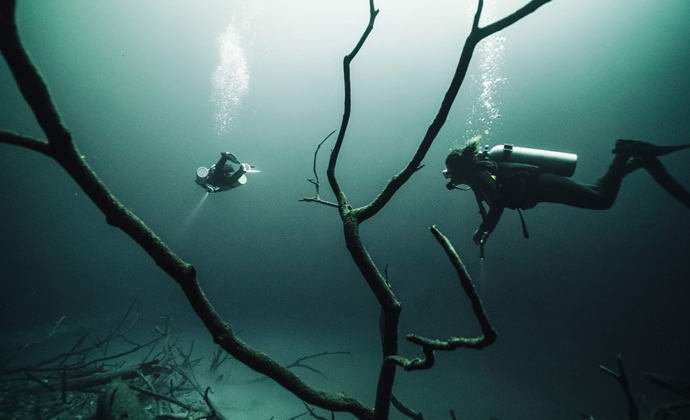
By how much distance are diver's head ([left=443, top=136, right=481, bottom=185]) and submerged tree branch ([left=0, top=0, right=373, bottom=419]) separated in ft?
12.6

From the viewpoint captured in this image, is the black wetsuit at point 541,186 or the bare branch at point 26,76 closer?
the bare branch at point 26,76

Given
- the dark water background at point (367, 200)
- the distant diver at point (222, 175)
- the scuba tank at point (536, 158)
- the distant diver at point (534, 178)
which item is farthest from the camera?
the dark water background at point (367, 200)

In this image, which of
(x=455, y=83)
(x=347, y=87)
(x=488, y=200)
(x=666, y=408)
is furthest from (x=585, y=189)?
(x=347, y=87)

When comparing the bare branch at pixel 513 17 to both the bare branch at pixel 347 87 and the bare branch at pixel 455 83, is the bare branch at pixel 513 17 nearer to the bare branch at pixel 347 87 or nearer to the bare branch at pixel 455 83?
the bare branch at pixel 455 83

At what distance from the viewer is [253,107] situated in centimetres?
2842

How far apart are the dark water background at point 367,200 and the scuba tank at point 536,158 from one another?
10580 mm

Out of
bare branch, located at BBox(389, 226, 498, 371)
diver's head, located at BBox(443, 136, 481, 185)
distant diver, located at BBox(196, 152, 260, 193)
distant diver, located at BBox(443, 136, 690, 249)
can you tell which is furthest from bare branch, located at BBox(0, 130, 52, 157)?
distant diver, located at BBox(196, 152, 260, 193)

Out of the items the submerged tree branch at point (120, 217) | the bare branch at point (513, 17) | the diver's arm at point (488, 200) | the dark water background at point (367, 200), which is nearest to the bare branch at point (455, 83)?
the bare branch at point (513, 17)

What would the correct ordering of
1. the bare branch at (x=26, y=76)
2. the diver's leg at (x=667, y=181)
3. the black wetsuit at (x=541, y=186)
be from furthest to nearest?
the black wetsuit at (x=541, y=186) < the diver's leg at (x=667, y=181) < the bare branch at (x=26, y=76)

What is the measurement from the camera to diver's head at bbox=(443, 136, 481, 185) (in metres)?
4.53

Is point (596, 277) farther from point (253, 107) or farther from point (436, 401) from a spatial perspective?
point (253, 107)

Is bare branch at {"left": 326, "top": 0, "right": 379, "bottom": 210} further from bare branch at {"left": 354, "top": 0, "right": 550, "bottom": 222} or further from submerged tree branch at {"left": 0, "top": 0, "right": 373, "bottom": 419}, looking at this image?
submerged tree branch at {"left": 0, "top": 0, "right": 373, "bottom": 419}

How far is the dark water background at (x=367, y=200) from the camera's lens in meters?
20.2

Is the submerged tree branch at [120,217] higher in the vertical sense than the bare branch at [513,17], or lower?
lower
